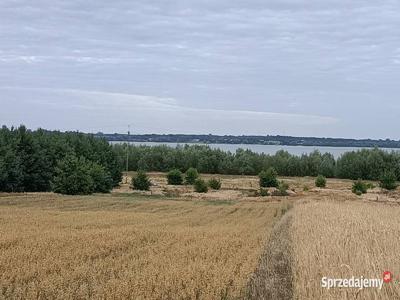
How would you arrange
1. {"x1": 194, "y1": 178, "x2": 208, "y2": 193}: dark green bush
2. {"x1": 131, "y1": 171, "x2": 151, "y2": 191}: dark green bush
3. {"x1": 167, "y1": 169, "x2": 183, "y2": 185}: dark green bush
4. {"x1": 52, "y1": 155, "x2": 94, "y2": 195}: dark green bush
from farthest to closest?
1. {"x1": 167, "y1": 169, "x2": 183, "y2": 185}: dark green bush
2. {"x1": 131, "y1": 171, "x2": 151, "y2": 191}: dark green bush
3. {"x1": 194, "y1": 178, "x2": 208, "y2": 193}: dark green bush
4. {"x1": 52, "y1": 155, "x2": 94, "y2": 195}: dark green bush

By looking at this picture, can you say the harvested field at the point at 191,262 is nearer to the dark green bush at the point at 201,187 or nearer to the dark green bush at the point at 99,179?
the dark green bush at the point at 99,179

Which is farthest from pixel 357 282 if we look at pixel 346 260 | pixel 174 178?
pixel 174 178

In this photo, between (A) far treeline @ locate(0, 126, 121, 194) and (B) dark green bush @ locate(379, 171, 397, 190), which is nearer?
(A) far treeline @ locate(0, 126, 121, 194)

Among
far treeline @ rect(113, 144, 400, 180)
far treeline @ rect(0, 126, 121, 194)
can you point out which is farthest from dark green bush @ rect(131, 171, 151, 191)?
far treeline @ rect(113, 144, 400, 180)

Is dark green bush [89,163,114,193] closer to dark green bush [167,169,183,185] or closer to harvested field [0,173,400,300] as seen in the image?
dark green bush [167,169,183,185]

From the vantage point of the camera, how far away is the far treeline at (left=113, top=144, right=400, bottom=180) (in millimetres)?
104562

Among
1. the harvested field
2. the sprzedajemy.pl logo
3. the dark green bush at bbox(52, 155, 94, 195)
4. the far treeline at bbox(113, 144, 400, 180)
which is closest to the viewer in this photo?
the sprzedajemy.pl logo

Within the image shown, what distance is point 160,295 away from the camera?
440 inches

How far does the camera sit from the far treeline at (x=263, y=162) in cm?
10456

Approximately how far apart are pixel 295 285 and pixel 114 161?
2857 inches

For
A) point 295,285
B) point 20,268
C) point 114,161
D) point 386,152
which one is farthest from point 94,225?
point 386,152

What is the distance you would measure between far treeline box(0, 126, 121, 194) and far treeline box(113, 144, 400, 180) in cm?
2232

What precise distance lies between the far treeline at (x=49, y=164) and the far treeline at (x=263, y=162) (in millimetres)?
22318

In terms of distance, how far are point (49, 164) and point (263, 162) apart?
56.1m
